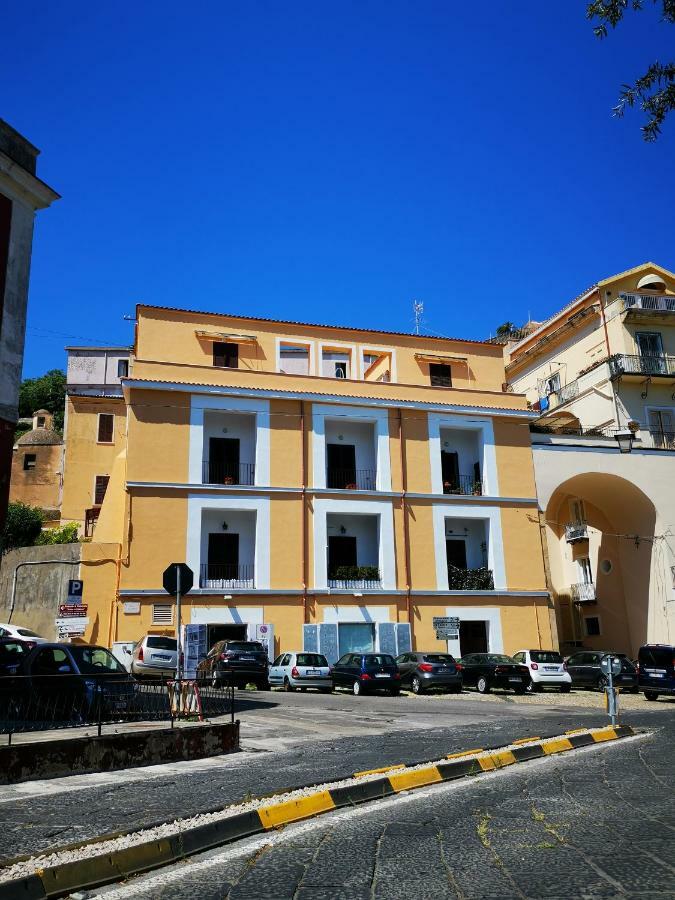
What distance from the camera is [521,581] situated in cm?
3388

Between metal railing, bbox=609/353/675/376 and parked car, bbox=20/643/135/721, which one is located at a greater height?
metal railing, bbox=609/353/675/376

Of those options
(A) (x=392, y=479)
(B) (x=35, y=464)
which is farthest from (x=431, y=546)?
(B) (x=35, y=464)

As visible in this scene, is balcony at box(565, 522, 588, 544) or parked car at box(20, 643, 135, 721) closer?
parked car at box(20, 643, 135, 721)

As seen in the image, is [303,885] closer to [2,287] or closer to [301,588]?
[2,287]

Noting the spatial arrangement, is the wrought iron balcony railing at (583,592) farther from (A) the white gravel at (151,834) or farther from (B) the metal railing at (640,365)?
(A) the white gravel at (151,834)

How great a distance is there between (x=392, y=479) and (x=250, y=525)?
626 cm

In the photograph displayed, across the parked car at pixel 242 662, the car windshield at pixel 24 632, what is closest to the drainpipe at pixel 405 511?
the parked car at pixel 242 662

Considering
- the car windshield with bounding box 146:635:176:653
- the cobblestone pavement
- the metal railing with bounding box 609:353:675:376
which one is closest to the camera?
the cobblestone pavement

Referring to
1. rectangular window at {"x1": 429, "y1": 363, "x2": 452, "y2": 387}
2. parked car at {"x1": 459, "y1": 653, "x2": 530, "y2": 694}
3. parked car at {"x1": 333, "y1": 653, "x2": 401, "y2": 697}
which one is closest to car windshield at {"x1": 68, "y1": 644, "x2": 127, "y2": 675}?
parked car at {"x1": 333, "y1": 653, "x2": 401, "y2": 697}

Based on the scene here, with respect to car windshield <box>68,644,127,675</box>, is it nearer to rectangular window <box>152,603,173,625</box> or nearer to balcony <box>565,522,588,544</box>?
rectangular window <box>152,603,173,625</box>

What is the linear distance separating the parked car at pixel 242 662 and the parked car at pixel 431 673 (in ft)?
14.8

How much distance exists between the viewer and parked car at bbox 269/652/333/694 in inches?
1001

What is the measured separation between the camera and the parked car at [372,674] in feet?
79.5

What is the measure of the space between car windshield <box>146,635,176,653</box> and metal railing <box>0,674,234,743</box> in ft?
41.3
